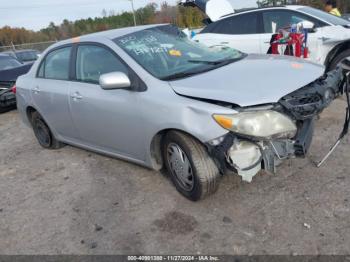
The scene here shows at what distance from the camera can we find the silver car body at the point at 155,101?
2.96 metres

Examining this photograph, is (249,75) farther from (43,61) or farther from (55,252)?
(43,61)

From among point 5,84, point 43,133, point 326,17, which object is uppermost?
point 326,17

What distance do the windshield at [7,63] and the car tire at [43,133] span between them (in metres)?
5.19

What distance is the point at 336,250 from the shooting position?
257 cm

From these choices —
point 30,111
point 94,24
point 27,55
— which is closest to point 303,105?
point 30,111

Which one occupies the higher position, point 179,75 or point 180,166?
point 179,75

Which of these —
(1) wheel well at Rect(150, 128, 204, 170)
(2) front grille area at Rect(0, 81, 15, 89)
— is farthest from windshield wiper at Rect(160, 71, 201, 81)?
(2) front grille area at Rect(0, 81, 15, 89)

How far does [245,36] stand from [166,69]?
4.27 meters

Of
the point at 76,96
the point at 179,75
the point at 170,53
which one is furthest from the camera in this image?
the point at 76,96

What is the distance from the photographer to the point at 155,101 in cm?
330

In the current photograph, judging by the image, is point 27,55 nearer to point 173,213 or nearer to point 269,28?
point 269,28

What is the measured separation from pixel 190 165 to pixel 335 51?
Result: 4365mm

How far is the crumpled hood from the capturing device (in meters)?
2.91

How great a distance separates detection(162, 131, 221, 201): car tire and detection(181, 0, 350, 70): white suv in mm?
4055
